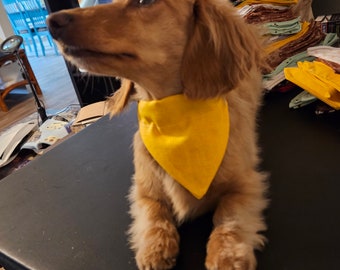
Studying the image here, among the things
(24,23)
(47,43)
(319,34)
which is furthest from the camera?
(47,43)

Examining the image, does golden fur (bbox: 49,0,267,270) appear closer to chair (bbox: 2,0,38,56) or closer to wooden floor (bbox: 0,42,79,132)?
wooden floor (bbox: 0,42,79,132)

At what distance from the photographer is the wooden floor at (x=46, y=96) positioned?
153 inches

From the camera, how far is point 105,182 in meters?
0.98

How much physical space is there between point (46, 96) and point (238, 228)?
13.2 feet

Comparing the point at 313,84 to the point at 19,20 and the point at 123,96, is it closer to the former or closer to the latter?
the point at 123,96

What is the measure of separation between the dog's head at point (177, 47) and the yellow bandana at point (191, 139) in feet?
0.12

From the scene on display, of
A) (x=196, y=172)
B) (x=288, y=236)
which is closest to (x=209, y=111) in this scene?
(x=196, y=172)

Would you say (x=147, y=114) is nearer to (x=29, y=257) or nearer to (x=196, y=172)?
(x=196, y=172)

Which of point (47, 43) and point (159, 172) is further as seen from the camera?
point (47, 43)

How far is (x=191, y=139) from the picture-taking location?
755 mm

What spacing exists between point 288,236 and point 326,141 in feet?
1.21

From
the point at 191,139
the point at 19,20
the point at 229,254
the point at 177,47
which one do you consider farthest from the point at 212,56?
the point at 19,20

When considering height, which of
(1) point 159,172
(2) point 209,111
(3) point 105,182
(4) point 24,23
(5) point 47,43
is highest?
(2) point 209,111

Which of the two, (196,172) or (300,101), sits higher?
(196,172)
